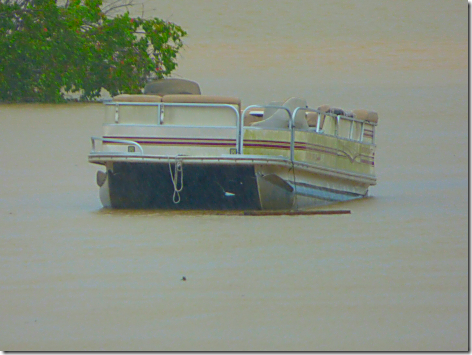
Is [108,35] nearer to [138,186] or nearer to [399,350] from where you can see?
[138,186]

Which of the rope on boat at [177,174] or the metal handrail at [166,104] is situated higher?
the metal handrail at [166,104]

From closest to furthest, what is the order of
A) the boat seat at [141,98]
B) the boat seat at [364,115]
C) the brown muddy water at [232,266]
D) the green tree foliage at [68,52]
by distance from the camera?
the brown muddy water at [232,266] < the boat seat at [141,98] < the boat seat at [364,115] < the green tree foliage at [68,52]

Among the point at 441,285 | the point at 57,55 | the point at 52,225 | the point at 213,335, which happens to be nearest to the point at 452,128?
the point at 57,55

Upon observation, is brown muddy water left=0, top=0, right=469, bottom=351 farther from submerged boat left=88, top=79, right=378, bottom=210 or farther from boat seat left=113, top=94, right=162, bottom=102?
boat seat left=113, top=94, right=162, bottom=102

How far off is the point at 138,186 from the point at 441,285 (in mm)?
5255

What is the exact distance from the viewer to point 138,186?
36.6 feet

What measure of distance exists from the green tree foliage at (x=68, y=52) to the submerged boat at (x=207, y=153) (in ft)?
59.9

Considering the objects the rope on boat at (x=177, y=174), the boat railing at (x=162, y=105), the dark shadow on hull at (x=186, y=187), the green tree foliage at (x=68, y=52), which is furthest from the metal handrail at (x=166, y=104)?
the green tree foliage at (x=68, y=52)

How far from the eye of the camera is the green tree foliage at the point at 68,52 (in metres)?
29.0

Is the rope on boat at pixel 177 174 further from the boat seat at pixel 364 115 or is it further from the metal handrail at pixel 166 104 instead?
the boat seat at pixel 364 115

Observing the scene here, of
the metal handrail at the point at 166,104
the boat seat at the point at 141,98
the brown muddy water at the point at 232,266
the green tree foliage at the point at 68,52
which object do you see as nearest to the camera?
the brown muddy water at the point at 232,266

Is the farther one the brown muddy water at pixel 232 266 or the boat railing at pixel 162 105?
the boat railing at pixel 162 105

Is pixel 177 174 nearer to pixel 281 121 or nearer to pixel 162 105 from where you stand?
pixel 162 105

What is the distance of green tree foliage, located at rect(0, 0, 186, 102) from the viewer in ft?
95.1
